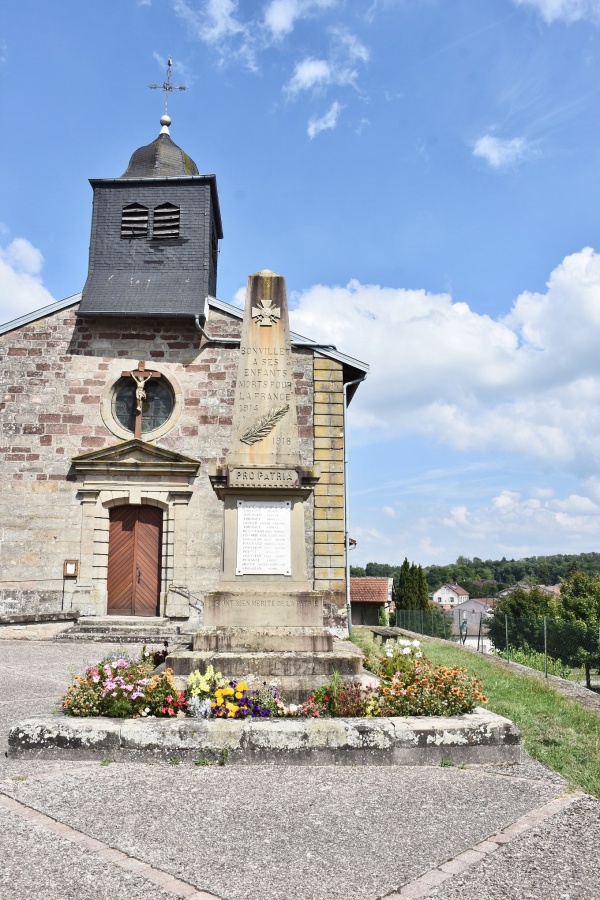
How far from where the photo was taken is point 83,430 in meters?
14.0

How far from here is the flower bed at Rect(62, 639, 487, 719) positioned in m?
4.87

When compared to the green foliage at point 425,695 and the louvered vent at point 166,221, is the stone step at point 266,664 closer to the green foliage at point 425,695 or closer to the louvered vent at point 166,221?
the green foliage at point 425,695

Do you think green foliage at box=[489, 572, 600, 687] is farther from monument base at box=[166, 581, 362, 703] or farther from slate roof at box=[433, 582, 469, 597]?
slate roof at box=[433, 582, 469, 597]

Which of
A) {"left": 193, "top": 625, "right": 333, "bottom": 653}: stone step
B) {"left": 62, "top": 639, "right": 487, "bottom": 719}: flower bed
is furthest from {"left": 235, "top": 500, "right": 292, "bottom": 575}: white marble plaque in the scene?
{"left": 62, "top": 639, "right": 487, "bottom": 719}: flower bed

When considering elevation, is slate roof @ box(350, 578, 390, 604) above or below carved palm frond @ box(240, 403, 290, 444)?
below

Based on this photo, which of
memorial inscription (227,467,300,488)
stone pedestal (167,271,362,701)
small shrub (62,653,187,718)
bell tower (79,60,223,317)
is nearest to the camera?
small shrub (62,653,187,718)

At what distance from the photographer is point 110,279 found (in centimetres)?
1525

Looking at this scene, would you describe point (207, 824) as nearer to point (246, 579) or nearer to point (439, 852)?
point (439, 852)

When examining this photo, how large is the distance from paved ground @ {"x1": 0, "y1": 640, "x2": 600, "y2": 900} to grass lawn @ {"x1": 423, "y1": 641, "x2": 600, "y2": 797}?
1.08 feet

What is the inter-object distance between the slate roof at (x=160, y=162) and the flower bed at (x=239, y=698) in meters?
14.1

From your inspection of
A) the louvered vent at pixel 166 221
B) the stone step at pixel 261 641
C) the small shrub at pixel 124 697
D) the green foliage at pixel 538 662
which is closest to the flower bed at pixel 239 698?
the small shrub at pixel 124 697

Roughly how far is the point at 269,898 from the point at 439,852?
2.90 ft

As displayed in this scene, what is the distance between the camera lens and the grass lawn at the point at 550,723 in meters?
4.57

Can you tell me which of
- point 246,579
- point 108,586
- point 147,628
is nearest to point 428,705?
point 246,579
